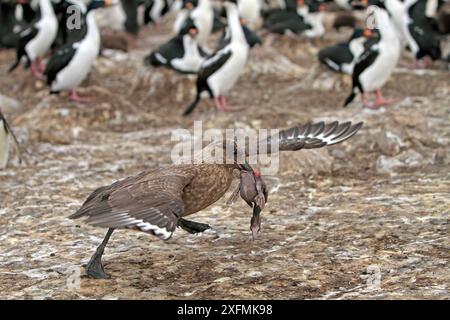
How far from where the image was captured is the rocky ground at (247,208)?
5.51 m

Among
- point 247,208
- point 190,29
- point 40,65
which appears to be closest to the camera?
point 247,208

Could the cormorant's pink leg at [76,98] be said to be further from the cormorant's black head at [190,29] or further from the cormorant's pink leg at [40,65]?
the cormorant's pink leg at [40,65]

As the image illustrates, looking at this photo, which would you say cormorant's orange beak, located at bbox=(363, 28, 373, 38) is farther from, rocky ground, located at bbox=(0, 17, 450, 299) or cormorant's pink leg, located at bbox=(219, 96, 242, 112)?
cormorant's pink leg, located at bbox=(219, 96, 242, 112)

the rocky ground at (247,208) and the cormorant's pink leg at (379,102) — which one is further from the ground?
the rocky ground at (247,208)

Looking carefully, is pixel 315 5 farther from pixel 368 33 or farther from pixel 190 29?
pixel 368 33

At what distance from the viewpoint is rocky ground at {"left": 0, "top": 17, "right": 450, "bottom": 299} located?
551cm

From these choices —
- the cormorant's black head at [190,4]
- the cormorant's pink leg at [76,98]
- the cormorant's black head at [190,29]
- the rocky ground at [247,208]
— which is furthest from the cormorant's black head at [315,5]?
the cormorant's pink leg at [76,98]

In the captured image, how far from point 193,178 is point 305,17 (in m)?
11.5

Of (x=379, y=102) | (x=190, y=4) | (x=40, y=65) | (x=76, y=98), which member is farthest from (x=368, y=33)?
(x=40, y=65)

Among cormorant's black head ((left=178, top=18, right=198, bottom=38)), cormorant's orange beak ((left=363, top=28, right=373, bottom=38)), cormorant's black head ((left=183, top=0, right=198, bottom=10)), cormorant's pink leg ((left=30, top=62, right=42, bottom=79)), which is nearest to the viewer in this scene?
cormorant's orange beak ((left=363, top=28, right=373, bottom=38))

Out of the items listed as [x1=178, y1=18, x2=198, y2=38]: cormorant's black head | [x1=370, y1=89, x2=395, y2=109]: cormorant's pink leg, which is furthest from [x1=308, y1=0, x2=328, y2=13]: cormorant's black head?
[x1=370, y1=89, x2=395, y2=109]: cormorant's pink leg

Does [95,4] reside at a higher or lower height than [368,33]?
higher

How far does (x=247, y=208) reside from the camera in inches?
295

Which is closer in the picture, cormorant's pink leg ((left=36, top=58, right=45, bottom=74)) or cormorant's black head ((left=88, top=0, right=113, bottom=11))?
cormorant's black head ((left=88, top=0, right=113, bottom=11))
